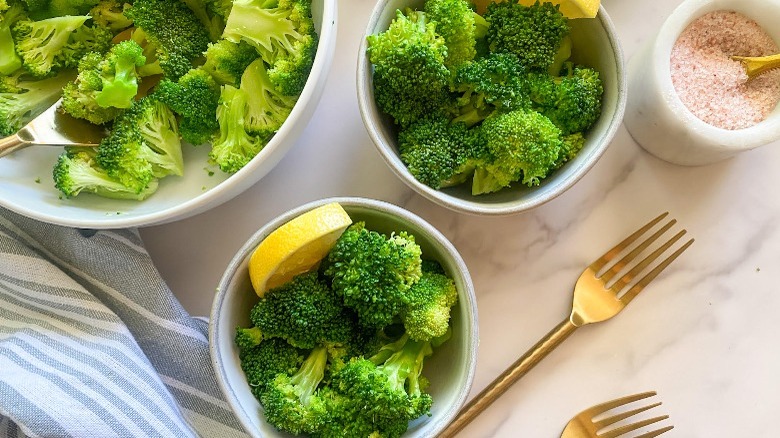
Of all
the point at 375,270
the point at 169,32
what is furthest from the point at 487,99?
the point at 169,32

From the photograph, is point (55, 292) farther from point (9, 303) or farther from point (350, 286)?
point (350, 286)

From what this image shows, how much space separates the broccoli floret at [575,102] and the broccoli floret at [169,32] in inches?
22.9

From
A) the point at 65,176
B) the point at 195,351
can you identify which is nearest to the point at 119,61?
the point at 65,176

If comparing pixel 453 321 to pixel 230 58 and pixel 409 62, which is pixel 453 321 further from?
pixel 230 58

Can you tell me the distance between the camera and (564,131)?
1.11 m

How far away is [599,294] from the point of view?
4.03 feet

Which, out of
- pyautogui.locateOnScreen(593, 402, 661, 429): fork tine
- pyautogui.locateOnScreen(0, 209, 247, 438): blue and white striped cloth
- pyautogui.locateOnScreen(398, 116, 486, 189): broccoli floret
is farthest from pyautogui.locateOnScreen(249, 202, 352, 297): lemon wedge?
pyautogui.locateOnScreen(593, 402, 661, 429): fork tine

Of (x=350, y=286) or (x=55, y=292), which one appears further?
(x=55, y=292)

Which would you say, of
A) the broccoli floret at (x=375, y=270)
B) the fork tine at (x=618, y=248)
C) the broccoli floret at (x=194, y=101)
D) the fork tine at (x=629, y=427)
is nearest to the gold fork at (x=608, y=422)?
the fork tine at (x=629, y=427)

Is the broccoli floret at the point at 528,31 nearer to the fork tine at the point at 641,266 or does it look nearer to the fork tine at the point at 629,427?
the fork tine at the point at 641,266

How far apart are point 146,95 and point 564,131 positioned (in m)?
0.70

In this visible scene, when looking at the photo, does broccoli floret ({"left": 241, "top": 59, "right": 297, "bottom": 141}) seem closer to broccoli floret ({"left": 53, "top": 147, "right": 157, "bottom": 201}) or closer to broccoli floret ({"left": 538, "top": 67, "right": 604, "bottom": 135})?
broccoli floret ({"left": 53, "top": 147, "right": 157, "bottom": 201})

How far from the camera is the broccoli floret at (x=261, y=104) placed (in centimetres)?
114

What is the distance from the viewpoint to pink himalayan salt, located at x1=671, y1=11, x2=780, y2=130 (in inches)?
44.5
